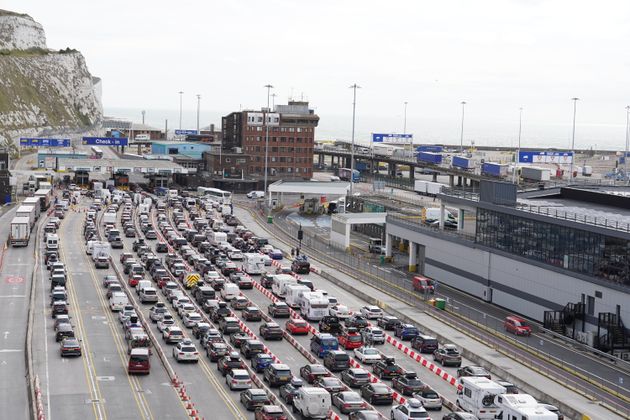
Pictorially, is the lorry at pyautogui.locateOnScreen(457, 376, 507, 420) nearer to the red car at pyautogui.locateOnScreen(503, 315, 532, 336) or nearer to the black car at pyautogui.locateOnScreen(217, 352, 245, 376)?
the black car at pyautogui.locateOnScreen(217, 352, 245, 376)

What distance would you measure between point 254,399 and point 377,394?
5.08 meters

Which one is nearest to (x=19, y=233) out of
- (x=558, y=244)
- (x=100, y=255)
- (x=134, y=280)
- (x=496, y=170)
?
(x=100, y=255)

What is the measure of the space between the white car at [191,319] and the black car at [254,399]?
1558cm

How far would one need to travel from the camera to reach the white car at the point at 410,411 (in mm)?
38750

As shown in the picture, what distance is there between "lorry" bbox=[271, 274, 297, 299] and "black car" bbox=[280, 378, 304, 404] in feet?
77.7

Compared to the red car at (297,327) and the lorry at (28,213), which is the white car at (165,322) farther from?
the lorry at (28,213)

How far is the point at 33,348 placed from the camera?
171 feet

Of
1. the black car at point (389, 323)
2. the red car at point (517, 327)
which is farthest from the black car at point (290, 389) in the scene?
the red car at point (517, 327)

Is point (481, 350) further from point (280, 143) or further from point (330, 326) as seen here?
point (280, 143)

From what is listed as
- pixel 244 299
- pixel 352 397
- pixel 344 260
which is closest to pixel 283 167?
pixel 344 260

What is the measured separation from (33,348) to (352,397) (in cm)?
1864

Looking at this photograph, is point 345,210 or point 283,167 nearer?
point 345,210

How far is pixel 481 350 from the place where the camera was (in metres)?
53.7

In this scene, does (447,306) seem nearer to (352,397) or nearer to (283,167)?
(352,397)
